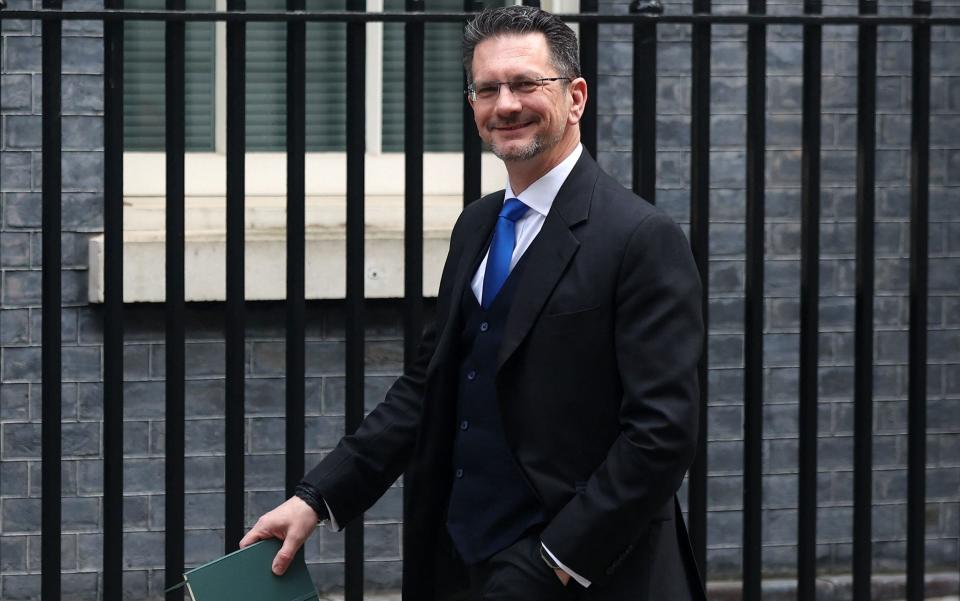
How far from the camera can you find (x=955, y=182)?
623cm

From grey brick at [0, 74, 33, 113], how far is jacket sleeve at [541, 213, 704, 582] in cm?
366

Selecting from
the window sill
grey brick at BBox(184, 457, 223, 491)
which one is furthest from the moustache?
grey brick at BBox(184, 457, 223, 491)

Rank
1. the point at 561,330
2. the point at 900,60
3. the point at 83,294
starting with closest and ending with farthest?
the point at 561,330 → the point at 83,294 → the point at 900,60

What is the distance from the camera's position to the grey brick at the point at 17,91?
5.58m

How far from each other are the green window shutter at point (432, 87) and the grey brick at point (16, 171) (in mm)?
1450

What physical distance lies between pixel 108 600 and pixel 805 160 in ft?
7.10

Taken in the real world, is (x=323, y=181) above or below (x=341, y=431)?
above

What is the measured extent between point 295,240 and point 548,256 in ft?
3.99

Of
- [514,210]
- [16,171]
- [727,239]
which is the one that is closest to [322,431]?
[16,171]

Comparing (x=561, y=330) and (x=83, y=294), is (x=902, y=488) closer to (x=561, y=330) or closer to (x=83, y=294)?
(x=83, y=294)

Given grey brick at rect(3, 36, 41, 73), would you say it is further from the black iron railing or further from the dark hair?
the dark hair

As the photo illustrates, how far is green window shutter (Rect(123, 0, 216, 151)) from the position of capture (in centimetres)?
604

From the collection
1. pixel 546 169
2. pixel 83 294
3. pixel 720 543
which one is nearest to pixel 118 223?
pixel 546 169

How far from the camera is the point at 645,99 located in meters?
3.87
